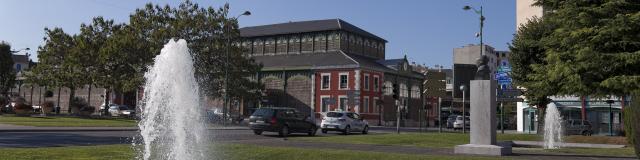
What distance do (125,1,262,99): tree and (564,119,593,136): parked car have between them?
86.0ft

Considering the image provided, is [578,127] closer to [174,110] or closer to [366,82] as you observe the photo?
[366,82]

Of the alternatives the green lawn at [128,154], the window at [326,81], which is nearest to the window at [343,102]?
the window at [326,81]

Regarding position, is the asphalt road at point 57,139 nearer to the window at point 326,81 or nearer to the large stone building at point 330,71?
the large stone building at point 330,71

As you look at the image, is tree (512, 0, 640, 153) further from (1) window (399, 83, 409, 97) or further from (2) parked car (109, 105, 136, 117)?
(2) parked car (109, 105, 136, 117)

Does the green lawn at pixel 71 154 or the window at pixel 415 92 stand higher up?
the window at pixel 415 92

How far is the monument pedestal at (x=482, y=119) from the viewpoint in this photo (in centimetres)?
1662

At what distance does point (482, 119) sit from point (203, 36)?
38523 mm

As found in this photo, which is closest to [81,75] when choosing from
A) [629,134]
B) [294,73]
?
[294,73]

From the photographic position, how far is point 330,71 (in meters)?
68.3

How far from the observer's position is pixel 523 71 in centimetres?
3512

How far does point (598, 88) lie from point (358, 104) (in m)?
38.8

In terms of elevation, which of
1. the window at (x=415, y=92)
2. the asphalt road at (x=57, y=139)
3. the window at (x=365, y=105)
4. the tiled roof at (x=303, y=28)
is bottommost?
the asphalt road at (x=57, y=139)

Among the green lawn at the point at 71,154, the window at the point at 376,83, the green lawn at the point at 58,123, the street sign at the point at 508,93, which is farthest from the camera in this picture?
the window at the point at 376,83

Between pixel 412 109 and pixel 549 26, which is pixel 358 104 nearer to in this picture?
pixel 412 109
